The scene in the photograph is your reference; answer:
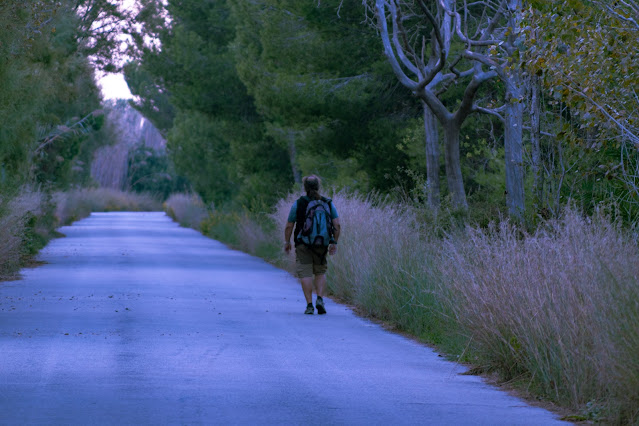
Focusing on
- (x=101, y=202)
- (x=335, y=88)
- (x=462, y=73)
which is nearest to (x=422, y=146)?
(x=335, y=88)

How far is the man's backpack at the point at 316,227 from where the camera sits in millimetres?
16203

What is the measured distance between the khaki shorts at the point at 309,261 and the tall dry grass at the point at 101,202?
45677 millimetres

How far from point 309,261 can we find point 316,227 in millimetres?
545

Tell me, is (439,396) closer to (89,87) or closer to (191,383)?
(191,383)

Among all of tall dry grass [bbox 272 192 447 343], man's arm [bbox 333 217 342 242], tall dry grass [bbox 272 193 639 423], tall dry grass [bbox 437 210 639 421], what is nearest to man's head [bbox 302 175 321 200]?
man's arm [bbox 333 217 342 242]

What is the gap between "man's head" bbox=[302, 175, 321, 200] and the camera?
640 inches

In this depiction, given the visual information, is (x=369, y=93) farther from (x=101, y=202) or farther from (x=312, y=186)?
(x=101, y=202)

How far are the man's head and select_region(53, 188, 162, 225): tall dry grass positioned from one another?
45.8m

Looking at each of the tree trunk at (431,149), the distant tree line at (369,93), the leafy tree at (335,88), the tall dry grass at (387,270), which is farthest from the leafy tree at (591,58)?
the leafy tree at (335,88)

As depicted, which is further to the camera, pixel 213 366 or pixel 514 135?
pixel 514 135

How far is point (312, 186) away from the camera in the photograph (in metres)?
16.3

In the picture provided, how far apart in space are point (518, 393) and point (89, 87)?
35.3m

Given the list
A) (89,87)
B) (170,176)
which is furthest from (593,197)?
(170,176)

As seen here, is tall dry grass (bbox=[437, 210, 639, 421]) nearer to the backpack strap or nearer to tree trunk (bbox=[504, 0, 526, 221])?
the backpack strap
